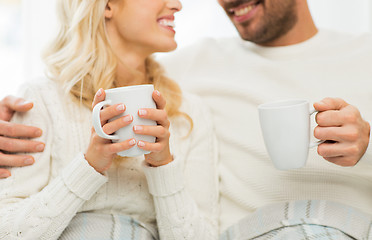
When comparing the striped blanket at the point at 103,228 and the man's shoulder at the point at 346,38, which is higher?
the man's shoulder at the point at 346,38

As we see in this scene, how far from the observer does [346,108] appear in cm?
98

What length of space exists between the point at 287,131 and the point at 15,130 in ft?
2.07

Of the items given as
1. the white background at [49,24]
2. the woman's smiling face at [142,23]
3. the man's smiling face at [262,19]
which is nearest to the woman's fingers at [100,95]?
the woman's smiling face at [142,23]

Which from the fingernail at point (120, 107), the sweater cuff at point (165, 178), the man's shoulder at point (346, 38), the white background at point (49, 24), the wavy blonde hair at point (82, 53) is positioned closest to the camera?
the fingernail at point (120, 107)

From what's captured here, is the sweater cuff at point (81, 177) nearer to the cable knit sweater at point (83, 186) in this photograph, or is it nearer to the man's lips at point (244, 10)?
the cable knit sweater at point (83, 186)

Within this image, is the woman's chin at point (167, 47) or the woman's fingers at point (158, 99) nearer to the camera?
the woman's fingers at point (158, 99)

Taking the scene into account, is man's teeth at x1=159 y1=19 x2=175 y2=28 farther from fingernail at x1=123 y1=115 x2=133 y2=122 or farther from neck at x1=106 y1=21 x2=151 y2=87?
fingernail at x1=123 y1=115 x2=133 y2=122

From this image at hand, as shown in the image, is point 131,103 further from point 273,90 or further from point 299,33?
point 299,33

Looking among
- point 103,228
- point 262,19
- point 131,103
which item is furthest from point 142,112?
point 262,19

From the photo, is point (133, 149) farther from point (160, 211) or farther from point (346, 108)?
point (346, 108)

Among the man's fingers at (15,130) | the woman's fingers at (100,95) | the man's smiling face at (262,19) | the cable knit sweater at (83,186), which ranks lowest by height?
the cable knit sweater at (83,186)

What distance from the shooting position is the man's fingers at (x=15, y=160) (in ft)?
3.37

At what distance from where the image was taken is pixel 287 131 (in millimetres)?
905

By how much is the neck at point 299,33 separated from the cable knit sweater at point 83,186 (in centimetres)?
50
